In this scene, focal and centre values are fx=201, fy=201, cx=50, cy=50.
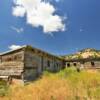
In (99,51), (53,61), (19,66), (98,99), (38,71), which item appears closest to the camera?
(98,99)

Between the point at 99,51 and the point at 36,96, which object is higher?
the point at 99,51

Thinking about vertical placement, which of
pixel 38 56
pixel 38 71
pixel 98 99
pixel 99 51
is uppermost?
pixel 99 51

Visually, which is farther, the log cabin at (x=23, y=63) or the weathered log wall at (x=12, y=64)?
the weathered log wall at (x=12, y=64)

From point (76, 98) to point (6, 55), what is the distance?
14102 millimetres

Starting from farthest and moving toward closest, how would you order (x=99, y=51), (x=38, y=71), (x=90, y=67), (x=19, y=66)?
(x=99, y=51) < (x=90, y=67) < (x=38, y=71) < (x=19, y=66)

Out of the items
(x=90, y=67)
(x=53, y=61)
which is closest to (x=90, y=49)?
(x=90, y=67)

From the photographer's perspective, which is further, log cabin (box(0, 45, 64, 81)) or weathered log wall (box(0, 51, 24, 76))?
weathered log wall (box(0, 51, 24, 76))

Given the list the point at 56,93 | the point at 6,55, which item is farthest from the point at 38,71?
the point at 56,93

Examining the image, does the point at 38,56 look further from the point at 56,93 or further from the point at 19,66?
the point at 56,93

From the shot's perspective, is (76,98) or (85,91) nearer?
(76,98)

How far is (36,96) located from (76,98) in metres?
2.06

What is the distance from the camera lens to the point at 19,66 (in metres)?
20.6

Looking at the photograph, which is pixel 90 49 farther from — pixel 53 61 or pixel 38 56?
pixel 38 56

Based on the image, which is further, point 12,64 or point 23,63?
point 12,64
